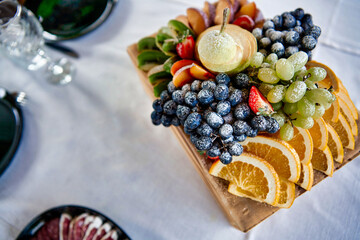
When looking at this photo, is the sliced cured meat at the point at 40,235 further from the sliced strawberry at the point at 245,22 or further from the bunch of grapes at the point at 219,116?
the sliced strawberry at the point at 245,22

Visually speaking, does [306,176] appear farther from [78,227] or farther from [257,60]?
[78,227]

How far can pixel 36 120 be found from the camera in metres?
0.97

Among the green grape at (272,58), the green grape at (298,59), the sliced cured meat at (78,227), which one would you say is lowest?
the sliced cured meat at (78,227)

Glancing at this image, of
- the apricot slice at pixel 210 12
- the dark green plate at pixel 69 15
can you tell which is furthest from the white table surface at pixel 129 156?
the apricot slice at pixel 210 12

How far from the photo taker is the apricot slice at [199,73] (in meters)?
0.63

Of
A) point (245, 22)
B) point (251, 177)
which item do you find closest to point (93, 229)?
point (251, 177)

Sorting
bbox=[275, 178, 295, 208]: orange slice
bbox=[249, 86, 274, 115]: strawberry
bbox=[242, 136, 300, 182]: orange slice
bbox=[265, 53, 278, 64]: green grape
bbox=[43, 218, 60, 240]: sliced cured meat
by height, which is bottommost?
bbox=[43, 218, 60, 240]: sliced cured meat

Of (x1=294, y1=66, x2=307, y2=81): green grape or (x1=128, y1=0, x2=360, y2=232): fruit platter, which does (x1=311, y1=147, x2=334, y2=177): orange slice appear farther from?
(x1=294, y1=66, x2=307, y2=81): green grape

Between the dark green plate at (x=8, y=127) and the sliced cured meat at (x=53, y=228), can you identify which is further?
the dark green plate at (x=8, y=127)

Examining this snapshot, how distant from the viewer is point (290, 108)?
0.61 metres

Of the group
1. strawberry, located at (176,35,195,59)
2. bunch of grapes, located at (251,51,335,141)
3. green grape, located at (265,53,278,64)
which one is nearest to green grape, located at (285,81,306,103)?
bunch of grapes, located at (251,51,335,141)

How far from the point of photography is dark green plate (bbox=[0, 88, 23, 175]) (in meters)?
0.86

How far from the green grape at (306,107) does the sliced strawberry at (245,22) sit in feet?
1.06

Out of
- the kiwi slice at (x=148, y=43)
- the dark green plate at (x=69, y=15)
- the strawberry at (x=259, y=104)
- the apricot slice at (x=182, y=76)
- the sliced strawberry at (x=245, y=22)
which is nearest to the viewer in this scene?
the strawberry at (x=259, y=104)
